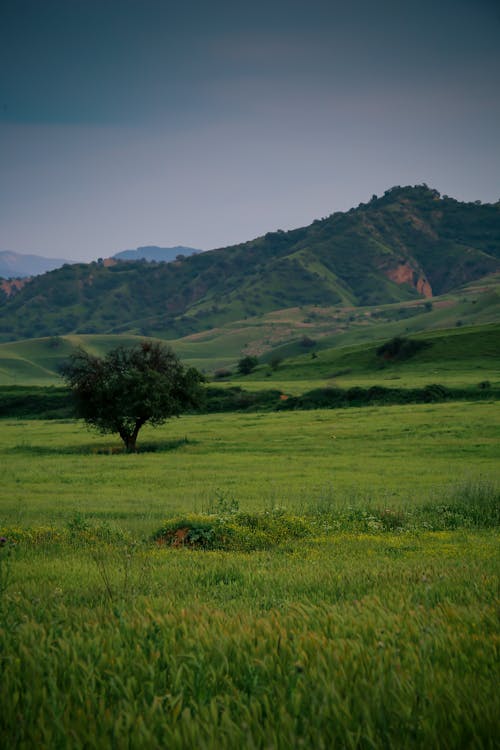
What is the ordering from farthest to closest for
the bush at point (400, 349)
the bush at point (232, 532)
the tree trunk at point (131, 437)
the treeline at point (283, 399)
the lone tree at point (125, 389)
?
1. the bush at point (400, 349)
2. the treeline at point (283, 399)
3. the tree trunk at point (131, 437)
4. the lone tree at point (125, 389)
5. the bush at point (232, 532)

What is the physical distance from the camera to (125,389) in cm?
4503

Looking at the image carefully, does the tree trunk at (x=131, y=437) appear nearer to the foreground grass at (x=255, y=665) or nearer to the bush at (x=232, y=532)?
the bush at (x=232, y=532)

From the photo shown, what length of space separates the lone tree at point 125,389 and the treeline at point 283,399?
1200 centimetres

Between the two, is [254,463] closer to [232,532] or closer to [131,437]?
[131,437]

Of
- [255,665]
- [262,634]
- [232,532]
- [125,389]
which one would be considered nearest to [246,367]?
[125,389]

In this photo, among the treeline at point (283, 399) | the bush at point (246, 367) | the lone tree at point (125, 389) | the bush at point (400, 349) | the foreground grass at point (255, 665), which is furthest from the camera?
the bush at point (246, 367)

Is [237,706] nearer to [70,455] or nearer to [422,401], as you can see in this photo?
[70,455]

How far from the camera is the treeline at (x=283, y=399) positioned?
70812 millimetres

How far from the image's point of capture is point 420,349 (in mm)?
113625

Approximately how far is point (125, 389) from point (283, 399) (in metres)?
38.9

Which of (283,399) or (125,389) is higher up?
(125,389)

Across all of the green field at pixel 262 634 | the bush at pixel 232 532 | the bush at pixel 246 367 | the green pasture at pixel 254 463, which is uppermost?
the bush at pixel 246 367

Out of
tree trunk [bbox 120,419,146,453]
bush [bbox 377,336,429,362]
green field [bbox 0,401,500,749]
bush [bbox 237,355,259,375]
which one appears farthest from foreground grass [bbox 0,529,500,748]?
bush [bbox 237,355,259,375]

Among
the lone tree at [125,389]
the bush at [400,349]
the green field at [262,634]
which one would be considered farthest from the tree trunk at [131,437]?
the bush at [400,349]
